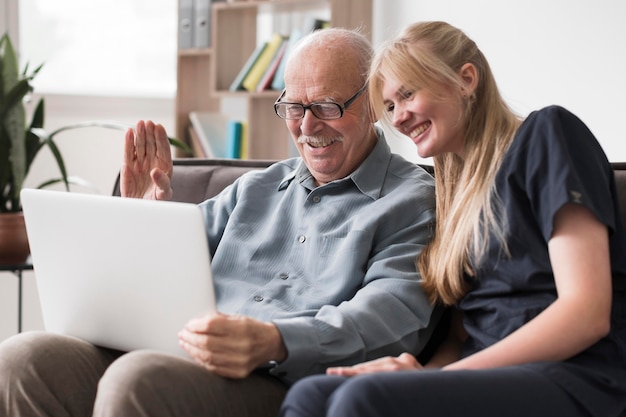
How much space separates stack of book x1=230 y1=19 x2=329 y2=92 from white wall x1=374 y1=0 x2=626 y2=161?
0.74m

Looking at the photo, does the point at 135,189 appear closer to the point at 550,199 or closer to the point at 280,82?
the point at 550,199

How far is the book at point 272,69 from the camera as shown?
12.5 feet

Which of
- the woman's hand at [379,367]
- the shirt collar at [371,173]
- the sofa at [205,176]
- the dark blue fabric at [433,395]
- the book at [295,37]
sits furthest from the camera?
the book at [295,37]

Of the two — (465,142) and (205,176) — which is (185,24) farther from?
(465,142)

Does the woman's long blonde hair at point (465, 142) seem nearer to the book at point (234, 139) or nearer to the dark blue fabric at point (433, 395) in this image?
the dark blue fabric at point (433, 395)

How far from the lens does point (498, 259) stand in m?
1.42

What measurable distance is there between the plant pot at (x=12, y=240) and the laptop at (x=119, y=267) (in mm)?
1163

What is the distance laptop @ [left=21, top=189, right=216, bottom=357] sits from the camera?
133 cm

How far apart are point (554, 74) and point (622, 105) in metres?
0.28

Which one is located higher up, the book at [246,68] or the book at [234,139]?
the book at [246,68]

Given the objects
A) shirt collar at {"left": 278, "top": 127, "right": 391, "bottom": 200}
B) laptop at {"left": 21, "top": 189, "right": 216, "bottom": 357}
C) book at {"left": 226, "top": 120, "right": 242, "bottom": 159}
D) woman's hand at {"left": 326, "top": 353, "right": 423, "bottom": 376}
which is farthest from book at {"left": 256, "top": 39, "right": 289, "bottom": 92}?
woman's hand at {"left": 326, "top": 353, "right": 423, "bottom": 376}

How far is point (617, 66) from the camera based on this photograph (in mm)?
2771

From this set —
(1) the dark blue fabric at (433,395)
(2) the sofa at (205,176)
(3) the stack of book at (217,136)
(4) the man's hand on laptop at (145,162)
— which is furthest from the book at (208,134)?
(1) the dark blue fabric at (433,395)

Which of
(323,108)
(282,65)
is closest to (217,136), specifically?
(282,65)
